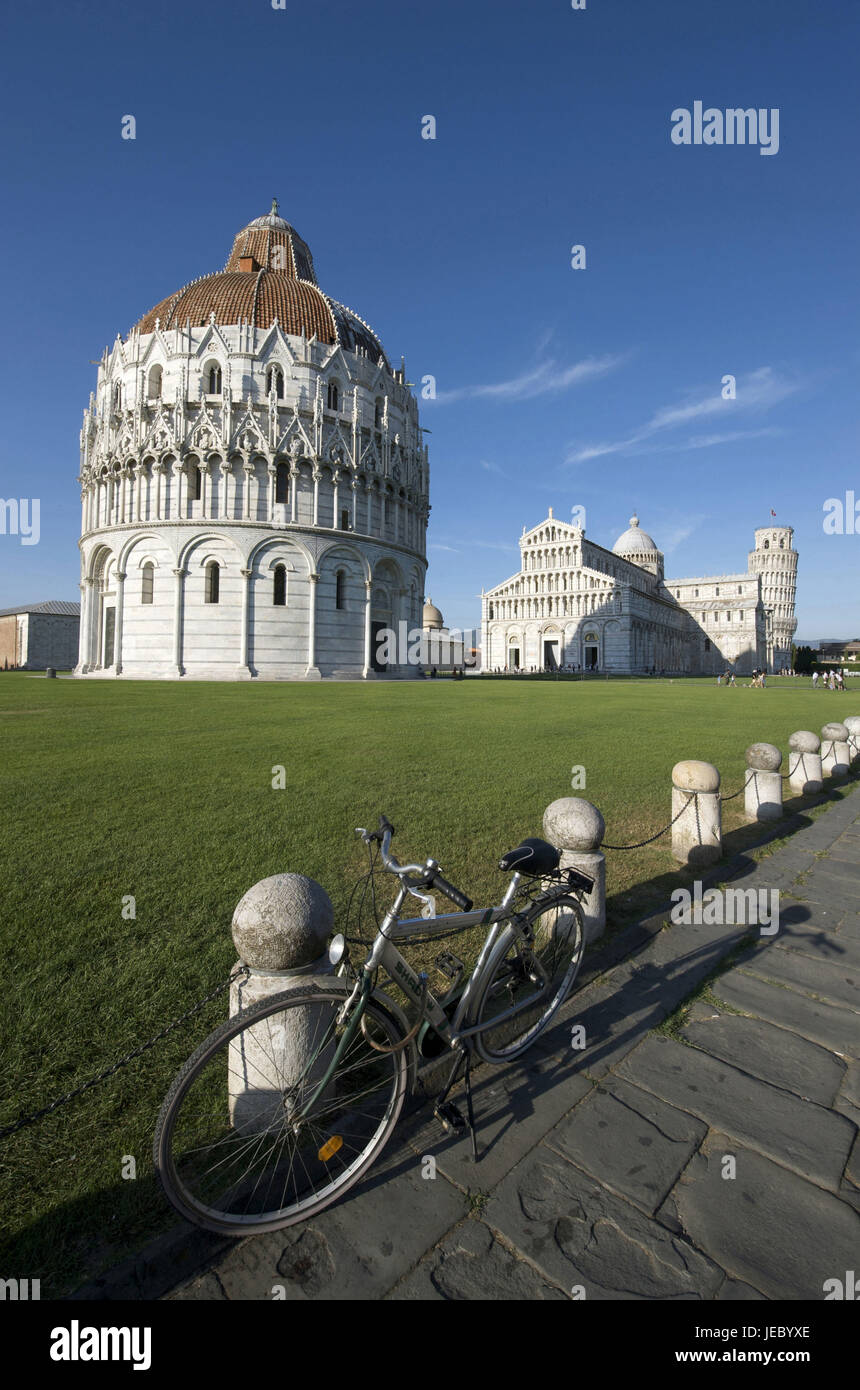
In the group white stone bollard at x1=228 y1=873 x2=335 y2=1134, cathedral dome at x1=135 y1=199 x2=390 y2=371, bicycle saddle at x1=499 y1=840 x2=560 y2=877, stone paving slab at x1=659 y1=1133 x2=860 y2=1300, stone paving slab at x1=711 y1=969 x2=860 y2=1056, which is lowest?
stone paving slab at x1=659 y1=1133 x2=860 y2=1300

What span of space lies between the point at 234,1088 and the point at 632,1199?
1.84 m

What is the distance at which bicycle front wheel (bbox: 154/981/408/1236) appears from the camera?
250 cm

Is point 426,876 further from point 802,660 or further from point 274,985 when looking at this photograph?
point 802,660

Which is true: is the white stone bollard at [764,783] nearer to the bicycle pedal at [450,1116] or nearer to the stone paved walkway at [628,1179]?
the stone paved walkway at [628,1179]

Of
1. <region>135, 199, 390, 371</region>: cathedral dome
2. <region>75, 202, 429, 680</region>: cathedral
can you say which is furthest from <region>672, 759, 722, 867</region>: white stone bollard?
<region>135, 199, 390, 371</region>: cathedral dome

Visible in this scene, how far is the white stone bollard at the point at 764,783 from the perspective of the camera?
8.81 m

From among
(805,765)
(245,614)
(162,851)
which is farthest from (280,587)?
(162,851)

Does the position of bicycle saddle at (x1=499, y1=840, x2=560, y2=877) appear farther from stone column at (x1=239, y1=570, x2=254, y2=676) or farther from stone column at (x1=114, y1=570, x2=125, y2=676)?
stone column at (x1=114, y1=570, x2=125, y2=676)

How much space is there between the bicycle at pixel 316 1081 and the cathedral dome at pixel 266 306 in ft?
156

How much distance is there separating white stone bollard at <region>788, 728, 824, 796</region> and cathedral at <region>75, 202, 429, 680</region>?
33658mm
